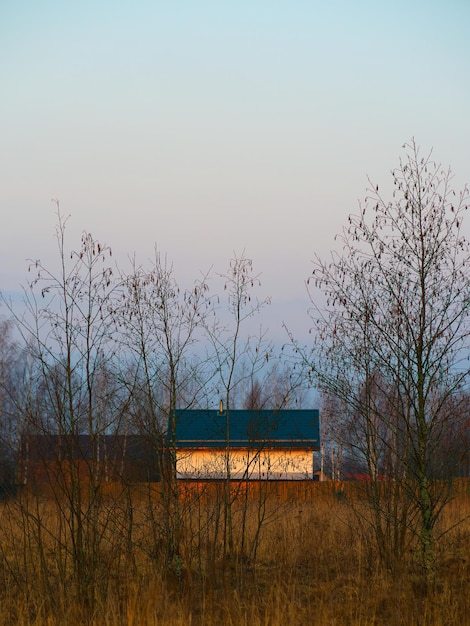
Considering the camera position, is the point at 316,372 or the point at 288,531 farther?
the point at 288,531

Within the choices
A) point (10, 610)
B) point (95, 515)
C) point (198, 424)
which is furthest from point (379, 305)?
point (198, 424)

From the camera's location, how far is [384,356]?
702cm

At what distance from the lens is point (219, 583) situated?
8.80m

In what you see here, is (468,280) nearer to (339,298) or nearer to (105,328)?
(339,298)

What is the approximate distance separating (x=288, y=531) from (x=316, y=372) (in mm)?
5066

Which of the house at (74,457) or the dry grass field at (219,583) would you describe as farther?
the dry grass field at (219,583)

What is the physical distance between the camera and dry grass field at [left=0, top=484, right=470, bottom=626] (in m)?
6.31

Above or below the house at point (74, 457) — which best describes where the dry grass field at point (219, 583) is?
below

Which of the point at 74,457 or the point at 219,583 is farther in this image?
the point at 219,583

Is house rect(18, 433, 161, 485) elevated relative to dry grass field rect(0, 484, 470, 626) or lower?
elevated

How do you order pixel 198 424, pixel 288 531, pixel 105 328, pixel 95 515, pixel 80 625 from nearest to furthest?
pixel 80 625, pixel 95 515, pixel 105 328, pixel 288 531, pixel 198 424

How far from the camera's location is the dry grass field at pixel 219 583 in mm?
6312

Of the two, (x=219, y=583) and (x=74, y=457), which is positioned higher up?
(x=74, y=457)

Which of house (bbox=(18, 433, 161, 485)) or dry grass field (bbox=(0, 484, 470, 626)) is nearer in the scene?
house (bbox=(18, 433, 161, 485))
